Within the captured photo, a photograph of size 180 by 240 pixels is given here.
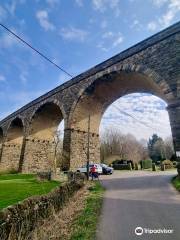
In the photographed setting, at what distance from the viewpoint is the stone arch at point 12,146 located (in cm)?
2806

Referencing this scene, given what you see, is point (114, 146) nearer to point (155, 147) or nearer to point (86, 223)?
point (155, 147)

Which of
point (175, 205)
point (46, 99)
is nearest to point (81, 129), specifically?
point (46, 99)

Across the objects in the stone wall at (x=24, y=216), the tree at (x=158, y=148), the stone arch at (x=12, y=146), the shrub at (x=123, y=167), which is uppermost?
the tree at (x=158, y=148)

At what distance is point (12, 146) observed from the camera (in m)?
29.7

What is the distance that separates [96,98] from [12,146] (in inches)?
635

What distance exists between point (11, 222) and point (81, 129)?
1611 cm

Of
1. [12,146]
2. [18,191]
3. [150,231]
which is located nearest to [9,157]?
[12,146]

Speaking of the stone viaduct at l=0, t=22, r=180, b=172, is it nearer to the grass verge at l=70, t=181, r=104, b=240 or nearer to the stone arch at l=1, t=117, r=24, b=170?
the stone arch at l=1, t=117, r=24, b=170

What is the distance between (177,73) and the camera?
12508 millimetres

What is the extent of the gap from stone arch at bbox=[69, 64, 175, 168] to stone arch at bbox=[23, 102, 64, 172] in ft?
14.1

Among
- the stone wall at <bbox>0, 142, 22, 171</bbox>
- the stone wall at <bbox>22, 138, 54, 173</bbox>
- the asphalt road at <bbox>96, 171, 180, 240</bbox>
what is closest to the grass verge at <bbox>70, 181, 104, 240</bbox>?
the asphalt road at <bbox>96, 171, 180, 240</bbox>

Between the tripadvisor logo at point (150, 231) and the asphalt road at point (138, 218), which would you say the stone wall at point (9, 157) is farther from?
the tripadvisor logo at point (150, 231)

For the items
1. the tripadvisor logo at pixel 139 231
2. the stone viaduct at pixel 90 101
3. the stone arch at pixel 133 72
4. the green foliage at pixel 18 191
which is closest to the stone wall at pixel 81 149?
the stone viaduct at pixel 90 101

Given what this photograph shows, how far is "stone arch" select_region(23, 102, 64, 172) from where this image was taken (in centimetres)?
2369
